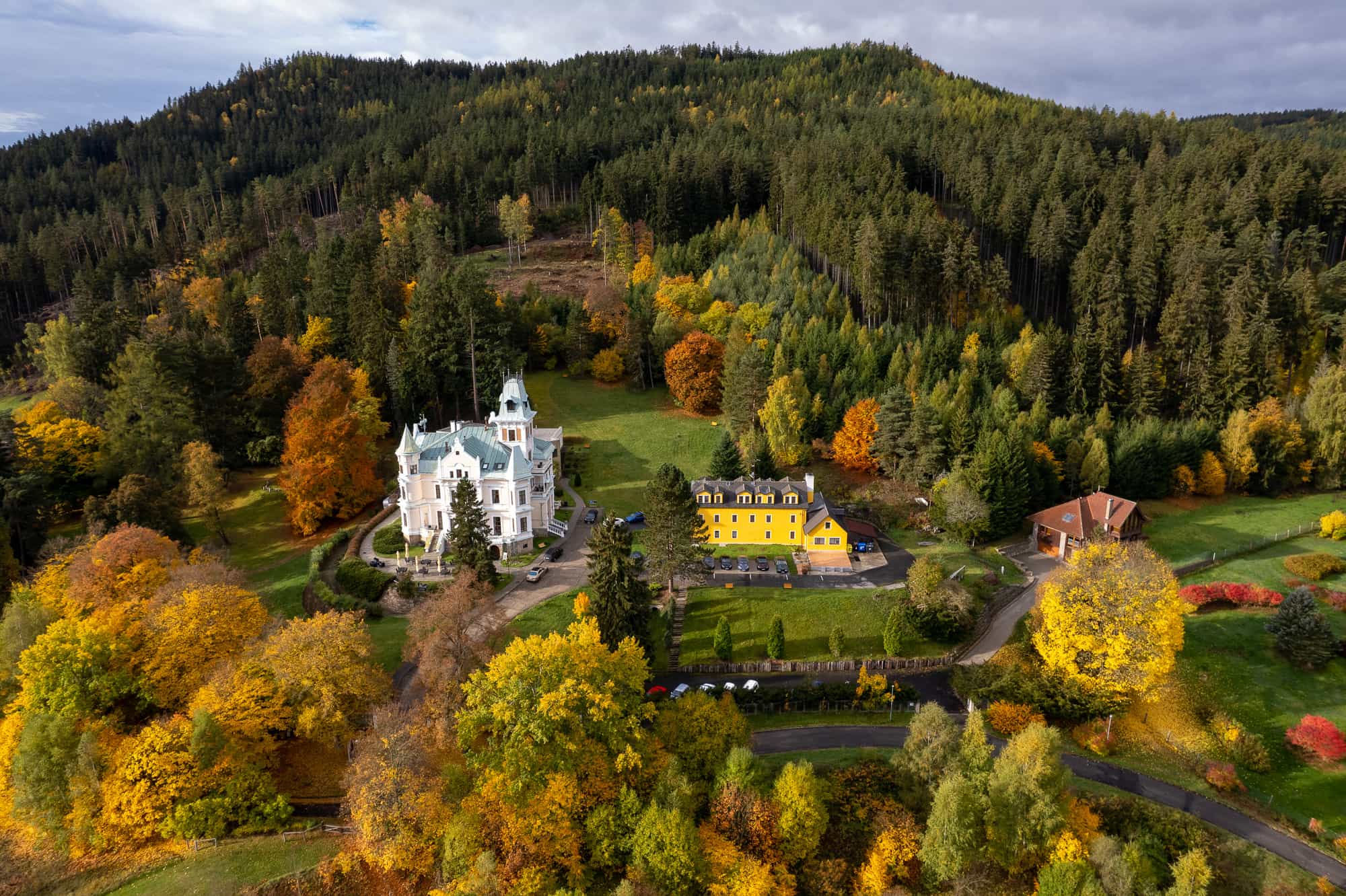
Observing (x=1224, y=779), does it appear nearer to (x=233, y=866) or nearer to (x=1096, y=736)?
(x=1096, y=736)

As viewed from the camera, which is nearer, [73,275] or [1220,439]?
[1220,439]

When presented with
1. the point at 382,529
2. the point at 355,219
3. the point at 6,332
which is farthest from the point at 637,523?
the point at 6,332

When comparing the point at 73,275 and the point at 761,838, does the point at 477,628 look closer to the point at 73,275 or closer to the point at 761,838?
the point at 761,838

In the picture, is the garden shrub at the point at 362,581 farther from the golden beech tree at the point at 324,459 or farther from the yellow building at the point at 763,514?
the yellow building at the point at 763,514

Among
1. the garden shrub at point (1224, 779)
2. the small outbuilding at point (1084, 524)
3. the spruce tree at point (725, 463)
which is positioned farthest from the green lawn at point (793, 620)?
the small outbuilding at point (1084, 524)

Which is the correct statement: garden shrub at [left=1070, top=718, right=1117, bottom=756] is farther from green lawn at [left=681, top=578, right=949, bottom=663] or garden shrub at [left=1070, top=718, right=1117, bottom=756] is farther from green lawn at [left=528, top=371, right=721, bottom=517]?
green lawn at [left=528, top=371, right=721, bottom=517]

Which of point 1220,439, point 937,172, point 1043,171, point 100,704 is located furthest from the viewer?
point 937,172

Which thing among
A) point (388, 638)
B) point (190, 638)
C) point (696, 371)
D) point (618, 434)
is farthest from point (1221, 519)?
point (190, 638)
